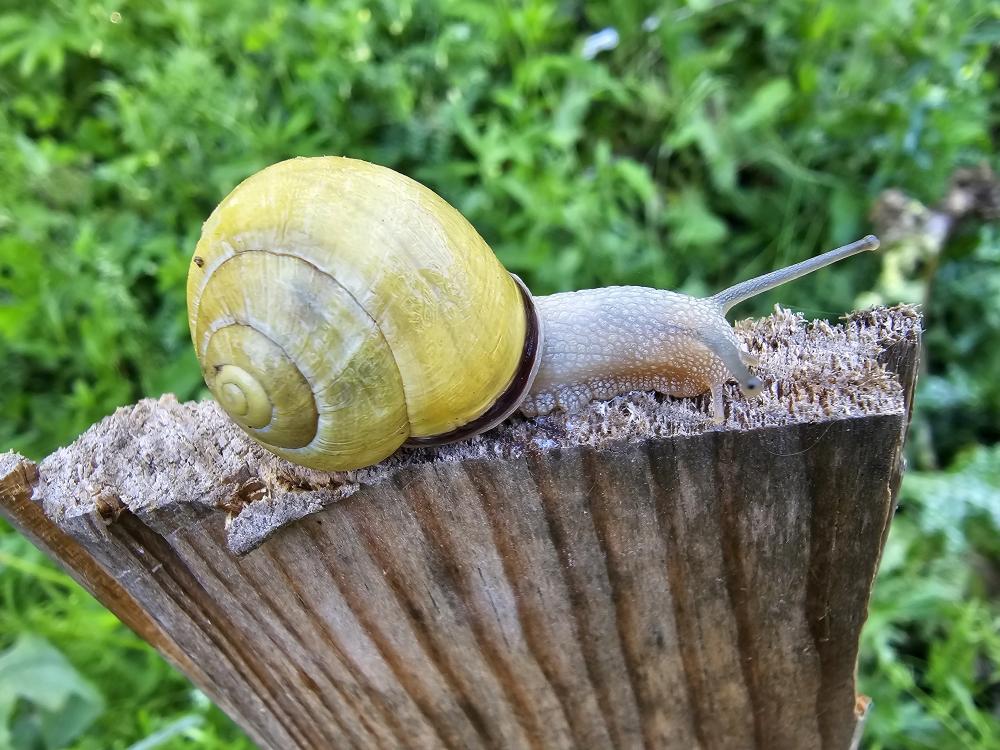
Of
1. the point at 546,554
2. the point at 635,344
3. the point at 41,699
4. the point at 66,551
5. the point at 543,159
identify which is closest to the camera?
the point at 546,554

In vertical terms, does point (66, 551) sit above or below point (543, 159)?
below

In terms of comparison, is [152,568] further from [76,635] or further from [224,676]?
[76,635]

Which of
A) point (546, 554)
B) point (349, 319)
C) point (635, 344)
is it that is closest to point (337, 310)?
point (349, 319)

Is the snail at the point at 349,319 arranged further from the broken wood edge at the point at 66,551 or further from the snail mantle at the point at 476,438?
the broken wood edge at the point at 66,551

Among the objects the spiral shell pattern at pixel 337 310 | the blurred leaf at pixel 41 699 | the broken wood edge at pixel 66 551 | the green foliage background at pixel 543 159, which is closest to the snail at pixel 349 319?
the spiral shell pattern at pixel 337 310

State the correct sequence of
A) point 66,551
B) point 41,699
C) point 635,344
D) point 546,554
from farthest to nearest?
point 41,699 → point 635,344 → point 66,551 → point 546,554

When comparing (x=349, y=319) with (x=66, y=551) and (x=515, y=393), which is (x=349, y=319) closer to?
(x=515, y=393)
